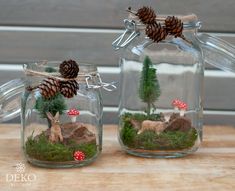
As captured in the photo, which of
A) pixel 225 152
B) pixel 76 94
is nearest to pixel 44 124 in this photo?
pixel 76 94

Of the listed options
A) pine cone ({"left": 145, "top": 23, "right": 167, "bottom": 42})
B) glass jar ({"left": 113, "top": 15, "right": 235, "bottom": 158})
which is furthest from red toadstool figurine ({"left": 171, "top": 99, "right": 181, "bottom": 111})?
pine cone ({"left": 145, "top": 23, "right": 167, "bottom": 42})

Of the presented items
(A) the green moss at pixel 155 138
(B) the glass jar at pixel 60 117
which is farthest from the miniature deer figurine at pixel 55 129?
(A) the green moss at pixel 155 138

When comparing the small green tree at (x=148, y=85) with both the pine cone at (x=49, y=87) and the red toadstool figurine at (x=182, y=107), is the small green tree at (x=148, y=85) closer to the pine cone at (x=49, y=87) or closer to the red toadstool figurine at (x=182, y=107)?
the red toadstool figurine at (x=182, y=107)

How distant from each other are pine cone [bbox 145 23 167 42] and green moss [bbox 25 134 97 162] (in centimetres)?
22

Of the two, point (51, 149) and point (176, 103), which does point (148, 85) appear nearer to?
point (176, 103)

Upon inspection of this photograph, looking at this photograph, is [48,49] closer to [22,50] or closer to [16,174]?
[22,50]

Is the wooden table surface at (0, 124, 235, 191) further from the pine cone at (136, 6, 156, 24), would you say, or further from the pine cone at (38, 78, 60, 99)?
the pine cone at (136, 6, 156, 24)

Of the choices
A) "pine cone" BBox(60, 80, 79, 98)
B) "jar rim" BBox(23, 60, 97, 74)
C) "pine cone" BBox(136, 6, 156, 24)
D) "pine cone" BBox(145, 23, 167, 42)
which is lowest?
"pine cone" BBox(60, 80, 79, 98)

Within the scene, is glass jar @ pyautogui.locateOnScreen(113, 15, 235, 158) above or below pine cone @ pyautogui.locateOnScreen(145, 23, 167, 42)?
below

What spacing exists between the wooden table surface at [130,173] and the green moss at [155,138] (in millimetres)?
22

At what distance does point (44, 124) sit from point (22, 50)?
44 centimetres

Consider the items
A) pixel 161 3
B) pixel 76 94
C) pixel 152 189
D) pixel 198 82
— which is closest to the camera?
pixel 152 189

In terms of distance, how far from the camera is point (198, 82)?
0.92 metres

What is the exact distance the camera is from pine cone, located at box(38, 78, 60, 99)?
772 millimetres
